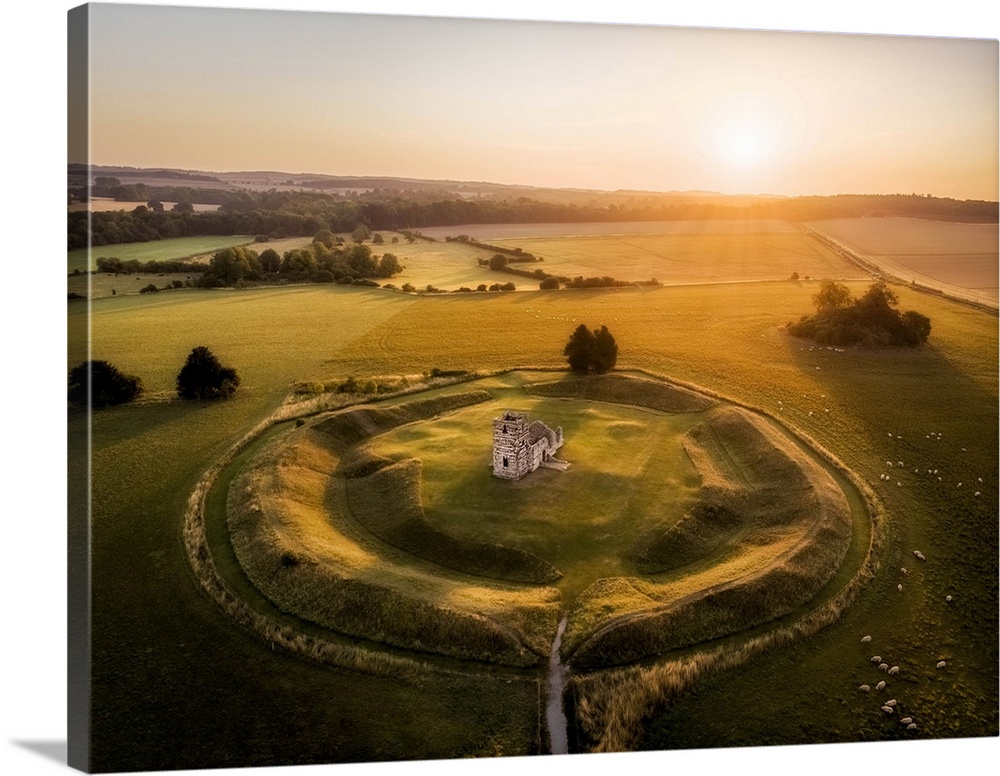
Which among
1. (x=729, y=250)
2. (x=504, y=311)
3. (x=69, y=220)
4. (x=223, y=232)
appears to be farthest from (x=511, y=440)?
(x=69, y=220)

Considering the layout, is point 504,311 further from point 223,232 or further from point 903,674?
point 903,674

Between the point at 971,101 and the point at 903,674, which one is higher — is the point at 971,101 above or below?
above

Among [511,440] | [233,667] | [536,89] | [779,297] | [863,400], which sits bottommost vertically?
[233,667]

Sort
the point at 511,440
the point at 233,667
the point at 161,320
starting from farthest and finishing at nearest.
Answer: the point at 161,320, the point at 511,440, the point at 233,667

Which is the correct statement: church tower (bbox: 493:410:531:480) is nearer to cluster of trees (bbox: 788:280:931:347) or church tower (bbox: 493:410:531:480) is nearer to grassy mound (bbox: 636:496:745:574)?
grassy mound (bbox: 636:496:745:574)

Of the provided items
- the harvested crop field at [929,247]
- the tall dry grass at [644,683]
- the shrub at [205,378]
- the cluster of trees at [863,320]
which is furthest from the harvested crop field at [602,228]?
the tall dry grass at [644,683]

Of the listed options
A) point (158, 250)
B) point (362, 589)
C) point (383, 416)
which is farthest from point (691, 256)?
point (158, 250)
